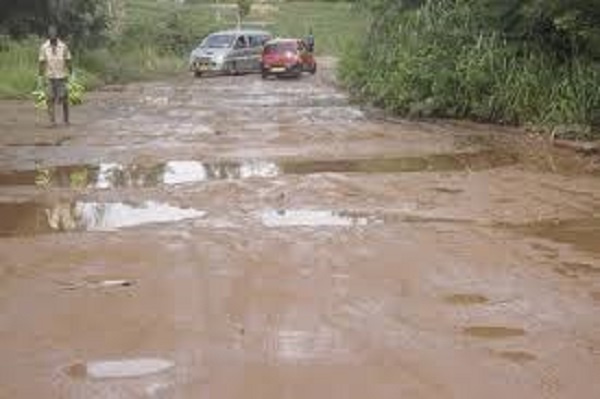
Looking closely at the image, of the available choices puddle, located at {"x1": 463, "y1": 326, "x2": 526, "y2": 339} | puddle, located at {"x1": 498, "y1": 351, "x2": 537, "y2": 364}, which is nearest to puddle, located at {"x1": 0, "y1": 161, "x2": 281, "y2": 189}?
puddle, located at {"x1": 463, "y1": 326, "x2": 526, "y2": 339}

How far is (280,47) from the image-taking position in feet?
133

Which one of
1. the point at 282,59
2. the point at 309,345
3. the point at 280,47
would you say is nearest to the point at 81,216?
the point at 309,345

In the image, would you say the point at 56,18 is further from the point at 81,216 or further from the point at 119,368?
the point at 119,368

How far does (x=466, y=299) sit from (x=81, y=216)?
4.63m

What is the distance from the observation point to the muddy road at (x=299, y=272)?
6.33 m

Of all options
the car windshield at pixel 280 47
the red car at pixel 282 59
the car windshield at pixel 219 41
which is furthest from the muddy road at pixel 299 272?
the car windshield at pixel 219 41

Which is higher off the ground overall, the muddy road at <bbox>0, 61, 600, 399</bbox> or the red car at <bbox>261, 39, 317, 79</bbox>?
the muddy road at <bbox>0, 61, 600, 399</bbox>

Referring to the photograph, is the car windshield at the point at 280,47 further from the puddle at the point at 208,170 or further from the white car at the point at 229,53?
the puddle at the point at 208,170

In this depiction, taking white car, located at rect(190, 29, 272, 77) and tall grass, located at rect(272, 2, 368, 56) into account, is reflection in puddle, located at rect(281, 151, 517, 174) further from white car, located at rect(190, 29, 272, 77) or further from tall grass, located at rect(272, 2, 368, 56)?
tall grass, located at rect(272, 2, 368, 56)

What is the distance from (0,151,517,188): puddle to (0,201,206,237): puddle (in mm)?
1360

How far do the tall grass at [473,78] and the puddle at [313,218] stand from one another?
694 cm

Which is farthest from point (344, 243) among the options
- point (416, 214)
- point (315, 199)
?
point (315, 199)

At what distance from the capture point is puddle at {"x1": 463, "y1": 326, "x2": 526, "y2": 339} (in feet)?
23.1

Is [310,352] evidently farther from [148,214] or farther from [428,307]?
[148,214]
